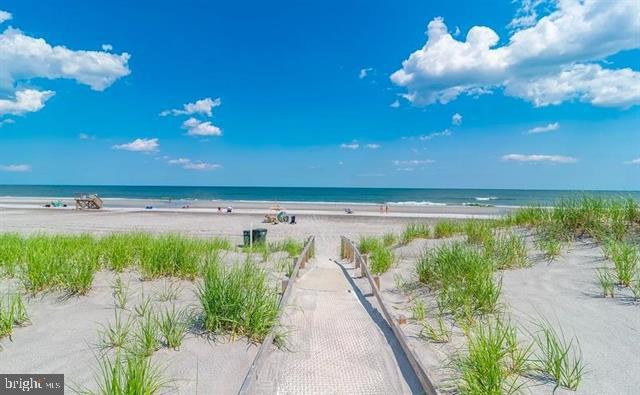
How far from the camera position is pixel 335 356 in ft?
12.9

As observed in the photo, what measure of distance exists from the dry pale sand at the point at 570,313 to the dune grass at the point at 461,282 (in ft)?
0.86

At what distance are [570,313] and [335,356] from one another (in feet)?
11.0

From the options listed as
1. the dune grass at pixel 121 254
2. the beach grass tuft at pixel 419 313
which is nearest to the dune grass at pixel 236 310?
the beach grass tuft at pixel 419 313

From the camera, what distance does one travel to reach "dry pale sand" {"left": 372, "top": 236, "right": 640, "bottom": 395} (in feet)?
10.9

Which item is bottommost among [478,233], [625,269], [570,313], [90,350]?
[90,350]

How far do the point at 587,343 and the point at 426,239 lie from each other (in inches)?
319

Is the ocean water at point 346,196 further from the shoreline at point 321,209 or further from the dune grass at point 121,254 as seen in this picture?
the dune grass at point 121,254

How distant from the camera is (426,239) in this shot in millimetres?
11961

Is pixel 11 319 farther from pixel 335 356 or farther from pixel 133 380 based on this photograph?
pixel 335 356

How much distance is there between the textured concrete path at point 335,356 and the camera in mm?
3334

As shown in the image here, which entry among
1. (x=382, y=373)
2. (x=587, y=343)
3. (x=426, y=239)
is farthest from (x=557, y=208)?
(x=382, y=373)

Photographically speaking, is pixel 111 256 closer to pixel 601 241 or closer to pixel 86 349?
pixel 86 349

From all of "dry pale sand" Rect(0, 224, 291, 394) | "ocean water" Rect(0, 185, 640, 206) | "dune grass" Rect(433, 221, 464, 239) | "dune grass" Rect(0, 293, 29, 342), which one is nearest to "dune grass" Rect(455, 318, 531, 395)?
"dry pale sand" Rect(0, 224, 291, 394)

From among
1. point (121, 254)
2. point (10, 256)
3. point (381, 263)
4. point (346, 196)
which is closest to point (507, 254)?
point (381, 263)
